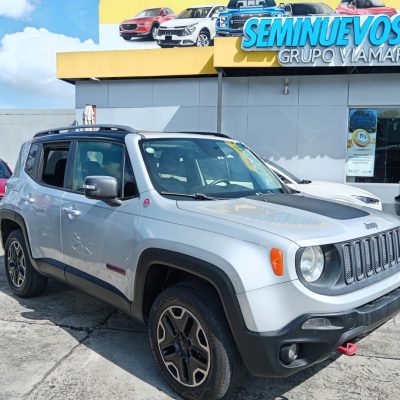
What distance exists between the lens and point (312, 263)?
2.70 m

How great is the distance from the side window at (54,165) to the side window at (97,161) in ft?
0.79

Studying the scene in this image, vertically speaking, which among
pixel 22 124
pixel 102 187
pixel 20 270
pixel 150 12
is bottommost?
pixel 20 270

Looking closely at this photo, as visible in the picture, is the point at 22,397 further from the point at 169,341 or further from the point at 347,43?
the point at 347,43

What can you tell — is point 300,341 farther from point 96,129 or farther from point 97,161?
point 96,129

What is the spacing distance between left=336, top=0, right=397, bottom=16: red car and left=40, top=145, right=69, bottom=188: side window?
12.3m

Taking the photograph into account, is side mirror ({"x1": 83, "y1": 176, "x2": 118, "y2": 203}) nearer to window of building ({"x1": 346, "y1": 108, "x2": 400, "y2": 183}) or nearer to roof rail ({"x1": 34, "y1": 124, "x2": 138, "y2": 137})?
roof rail ({"x1": 34, "y1": 124, "x2": 138, "y2": 137})

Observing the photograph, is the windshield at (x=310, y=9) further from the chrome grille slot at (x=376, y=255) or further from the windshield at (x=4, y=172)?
the chrome grille slot at (x=376, y=255)

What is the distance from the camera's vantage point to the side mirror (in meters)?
3.38

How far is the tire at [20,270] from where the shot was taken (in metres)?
4.95

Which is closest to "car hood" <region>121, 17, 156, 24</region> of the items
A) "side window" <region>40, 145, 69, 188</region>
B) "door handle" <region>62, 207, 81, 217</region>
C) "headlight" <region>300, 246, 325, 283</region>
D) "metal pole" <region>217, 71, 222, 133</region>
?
"metal pole" <region>217, 71, 222, 133</region>

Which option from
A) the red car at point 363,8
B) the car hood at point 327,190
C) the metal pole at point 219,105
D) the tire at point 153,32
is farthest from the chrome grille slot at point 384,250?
the tire at point 153,32

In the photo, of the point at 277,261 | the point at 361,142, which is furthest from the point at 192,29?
the point at 277,261

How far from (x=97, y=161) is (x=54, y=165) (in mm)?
784

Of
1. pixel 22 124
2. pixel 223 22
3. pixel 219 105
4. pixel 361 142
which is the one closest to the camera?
pixel 219 105
